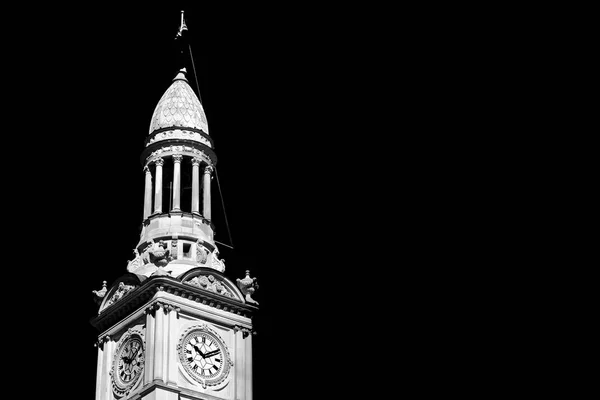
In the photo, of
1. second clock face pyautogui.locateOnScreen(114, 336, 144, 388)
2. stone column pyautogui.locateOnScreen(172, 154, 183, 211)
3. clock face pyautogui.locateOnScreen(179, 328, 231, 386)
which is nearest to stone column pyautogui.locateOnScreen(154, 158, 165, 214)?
stone column pyautogui.locateOnScreen(172, 154, 183, 211)

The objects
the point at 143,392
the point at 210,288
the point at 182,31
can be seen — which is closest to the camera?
the point at 143,392

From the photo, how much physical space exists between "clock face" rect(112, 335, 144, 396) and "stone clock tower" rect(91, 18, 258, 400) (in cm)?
4

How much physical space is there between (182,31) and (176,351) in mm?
19034

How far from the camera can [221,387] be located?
5781 centimetres

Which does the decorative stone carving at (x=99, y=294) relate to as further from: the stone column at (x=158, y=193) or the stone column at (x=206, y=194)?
the stone column at (x=206, y=194)

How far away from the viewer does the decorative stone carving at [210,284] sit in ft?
193

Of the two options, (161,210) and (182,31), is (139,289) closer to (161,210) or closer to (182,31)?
(161,210)

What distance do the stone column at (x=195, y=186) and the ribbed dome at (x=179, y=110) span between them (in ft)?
6.66

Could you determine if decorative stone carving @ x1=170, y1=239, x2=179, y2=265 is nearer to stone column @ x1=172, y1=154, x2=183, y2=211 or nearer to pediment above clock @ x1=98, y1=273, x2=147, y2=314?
stone column @ x1=172, y1=154, x2=183, y2=211

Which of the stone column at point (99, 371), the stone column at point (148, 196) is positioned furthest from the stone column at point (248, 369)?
the stone column at point (148, 196)

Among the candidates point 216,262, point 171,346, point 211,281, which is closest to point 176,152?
point 216,262

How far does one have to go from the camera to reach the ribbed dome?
2562 inches

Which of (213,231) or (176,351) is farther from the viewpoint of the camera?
(213,231)

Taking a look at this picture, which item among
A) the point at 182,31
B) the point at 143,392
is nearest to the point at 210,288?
the point at 143,392
